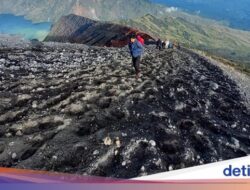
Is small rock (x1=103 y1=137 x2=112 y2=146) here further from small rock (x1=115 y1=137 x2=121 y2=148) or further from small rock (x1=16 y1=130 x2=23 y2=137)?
small rock (x1=16 y1=130 x2=23 y2=137)

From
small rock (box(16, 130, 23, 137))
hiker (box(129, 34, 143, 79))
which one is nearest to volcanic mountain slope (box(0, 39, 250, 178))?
small rock (box(16, 130, 23, 137))

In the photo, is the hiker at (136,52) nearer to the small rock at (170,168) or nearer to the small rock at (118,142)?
the small rock at (118,142)

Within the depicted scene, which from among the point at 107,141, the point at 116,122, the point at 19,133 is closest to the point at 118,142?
the point at 107,141

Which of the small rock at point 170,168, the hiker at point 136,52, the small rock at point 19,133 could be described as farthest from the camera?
the hiker at point 136,52

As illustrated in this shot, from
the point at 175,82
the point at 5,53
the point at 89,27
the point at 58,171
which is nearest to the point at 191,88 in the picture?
the point at 175,82

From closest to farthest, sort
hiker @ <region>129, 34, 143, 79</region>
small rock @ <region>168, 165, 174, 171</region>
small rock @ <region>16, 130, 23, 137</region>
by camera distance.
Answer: small rock @ <region>168, 165, 174, 171</region>
small rock @ <region>16, 130, 23, 137</region>
hiker @ <region>129, 34, 143, 79</region>

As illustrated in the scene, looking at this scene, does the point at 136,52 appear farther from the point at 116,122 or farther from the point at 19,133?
the point at 19,133

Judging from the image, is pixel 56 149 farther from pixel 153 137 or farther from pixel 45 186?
pixel 153 137

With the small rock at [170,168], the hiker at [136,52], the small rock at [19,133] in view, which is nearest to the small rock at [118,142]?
the small rock at [170,168]
